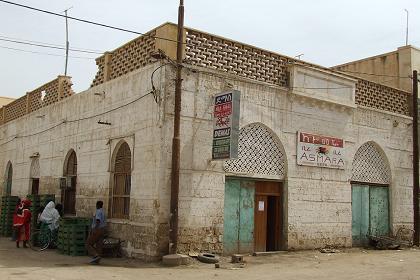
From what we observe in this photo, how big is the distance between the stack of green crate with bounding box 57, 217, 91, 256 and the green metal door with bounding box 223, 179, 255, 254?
362 cm

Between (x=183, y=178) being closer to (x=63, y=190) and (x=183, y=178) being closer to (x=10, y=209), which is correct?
(x=63, y=190)

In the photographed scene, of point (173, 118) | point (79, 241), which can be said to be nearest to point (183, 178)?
point (173, 118)

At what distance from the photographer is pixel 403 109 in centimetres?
1762

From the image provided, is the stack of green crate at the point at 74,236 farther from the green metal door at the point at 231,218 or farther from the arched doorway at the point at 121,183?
the green metal door at the point at 231,218

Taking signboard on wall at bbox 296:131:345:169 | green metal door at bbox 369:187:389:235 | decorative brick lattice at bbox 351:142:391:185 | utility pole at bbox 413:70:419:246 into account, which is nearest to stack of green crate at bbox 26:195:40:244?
signboard on wall at bbox 296:131:345:169

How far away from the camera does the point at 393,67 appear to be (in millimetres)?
18656

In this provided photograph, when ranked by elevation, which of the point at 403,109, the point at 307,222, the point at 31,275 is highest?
the point at 403,109

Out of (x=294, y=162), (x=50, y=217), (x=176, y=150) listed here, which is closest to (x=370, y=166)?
(x=294, y=162)

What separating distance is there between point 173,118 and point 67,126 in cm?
A: 596

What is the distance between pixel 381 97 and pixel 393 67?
2.52 metres

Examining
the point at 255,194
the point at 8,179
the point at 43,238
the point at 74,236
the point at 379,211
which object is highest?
the point at 8,179

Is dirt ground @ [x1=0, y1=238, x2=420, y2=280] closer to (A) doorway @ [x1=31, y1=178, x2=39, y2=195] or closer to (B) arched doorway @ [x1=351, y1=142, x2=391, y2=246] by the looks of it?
(B) arched doorway @ [x1=351, y1=142, x2=391, y2=246]

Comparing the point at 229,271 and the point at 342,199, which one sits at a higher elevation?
the point at 342,199

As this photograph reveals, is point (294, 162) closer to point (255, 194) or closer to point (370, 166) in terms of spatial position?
point (255, 194)
